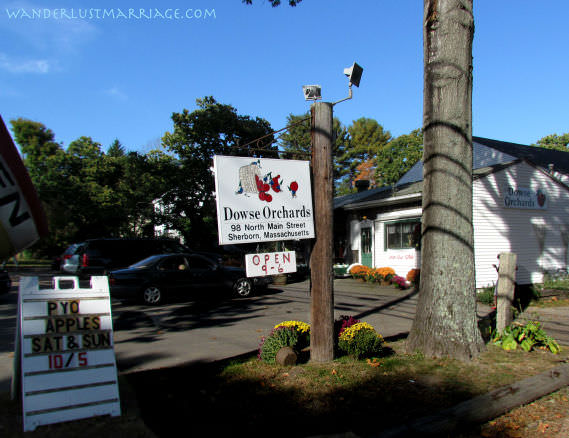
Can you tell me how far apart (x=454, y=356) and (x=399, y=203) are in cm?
1093

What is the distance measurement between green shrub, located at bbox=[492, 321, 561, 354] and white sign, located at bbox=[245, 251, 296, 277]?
10.7 ft

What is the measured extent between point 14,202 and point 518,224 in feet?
53.4

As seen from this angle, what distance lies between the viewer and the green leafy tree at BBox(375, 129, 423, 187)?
4269 centimetres

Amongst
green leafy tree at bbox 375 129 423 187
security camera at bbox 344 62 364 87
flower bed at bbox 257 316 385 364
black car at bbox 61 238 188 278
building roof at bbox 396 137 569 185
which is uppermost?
green leafy tree at bbox 375 129 423 187

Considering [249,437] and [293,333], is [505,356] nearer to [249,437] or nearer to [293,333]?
[293,333]

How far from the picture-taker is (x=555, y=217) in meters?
16.0

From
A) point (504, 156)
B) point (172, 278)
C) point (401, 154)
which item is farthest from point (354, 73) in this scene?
point (401, 154)

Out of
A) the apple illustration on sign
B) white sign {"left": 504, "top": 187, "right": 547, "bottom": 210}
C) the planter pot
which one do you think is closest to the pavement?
the planter pot

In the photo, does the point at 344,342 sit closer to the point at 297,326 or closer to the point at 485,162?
the point at 297,326

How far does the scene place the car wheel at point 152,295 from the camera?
1147 centimetres

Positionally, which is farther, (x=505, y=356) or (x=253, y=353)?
(x=253, y=353)

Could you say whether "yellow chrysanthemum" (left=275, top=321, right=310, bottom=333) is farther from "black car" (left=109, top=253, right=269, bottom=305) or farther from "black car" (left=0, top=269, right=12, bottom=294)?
"black car" (left=0, top=269, right=12, bottom=294)

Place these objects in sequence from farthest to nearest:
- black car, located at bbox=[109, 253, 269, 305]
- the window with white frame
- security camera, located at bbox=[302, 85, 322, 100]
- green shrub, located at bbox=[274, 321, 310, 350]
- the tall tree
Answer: the tall tree, the window with white frame, black car, located at bbox=[109, 253, 269, 305], green shrub, located at bbox=[274, 321, 310, 350], security camera, located at bbox=[302, 85, 322, 100]

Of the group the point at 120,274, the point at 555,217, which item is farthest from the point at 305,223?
the point at 555,217
